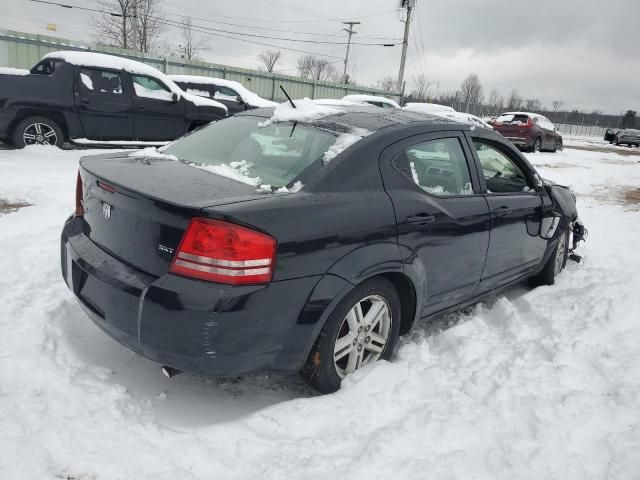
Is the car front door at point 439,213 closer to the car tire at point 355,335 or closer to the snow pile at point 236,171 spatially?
the car tire at point 355,335

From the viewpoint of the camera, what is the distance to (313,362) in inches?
103

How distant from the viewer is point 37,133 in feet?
28.5

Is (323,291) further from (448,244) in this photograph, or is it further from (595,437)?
(595,437)

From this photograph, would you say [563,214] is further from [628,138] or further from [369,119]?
[628,138]

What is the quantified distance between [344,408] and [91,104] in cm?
824

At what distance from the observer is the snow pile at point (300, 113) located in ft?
A: 10.3

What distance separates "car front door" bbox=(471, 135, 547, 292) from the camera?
11.7ft

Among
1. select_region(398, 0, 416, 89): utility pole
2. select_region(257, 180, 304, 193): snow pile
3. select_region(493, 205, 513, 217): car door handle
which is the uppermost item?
select_region(398, 0, 416, 89): utility pole

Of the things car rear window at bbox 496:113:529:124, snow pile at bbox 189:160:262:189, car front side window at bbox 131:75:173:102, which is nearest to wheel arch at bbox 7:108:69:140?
car front side window at bbox 131:75:173:102

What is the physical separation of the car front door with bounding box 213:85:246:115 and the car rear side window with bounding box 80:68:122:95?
3.86 meters

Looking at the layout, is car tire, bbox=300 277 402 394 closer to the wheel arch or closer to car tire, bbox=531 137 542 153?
the wheel arch

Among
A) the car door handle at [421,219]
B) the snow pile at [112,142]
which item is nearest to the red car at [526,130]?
the snow pile at [112,142]

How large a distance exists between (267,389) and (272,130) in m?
1.54

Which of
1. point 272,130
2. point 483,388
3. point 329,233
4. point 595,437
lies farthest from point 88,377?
point 595,437
